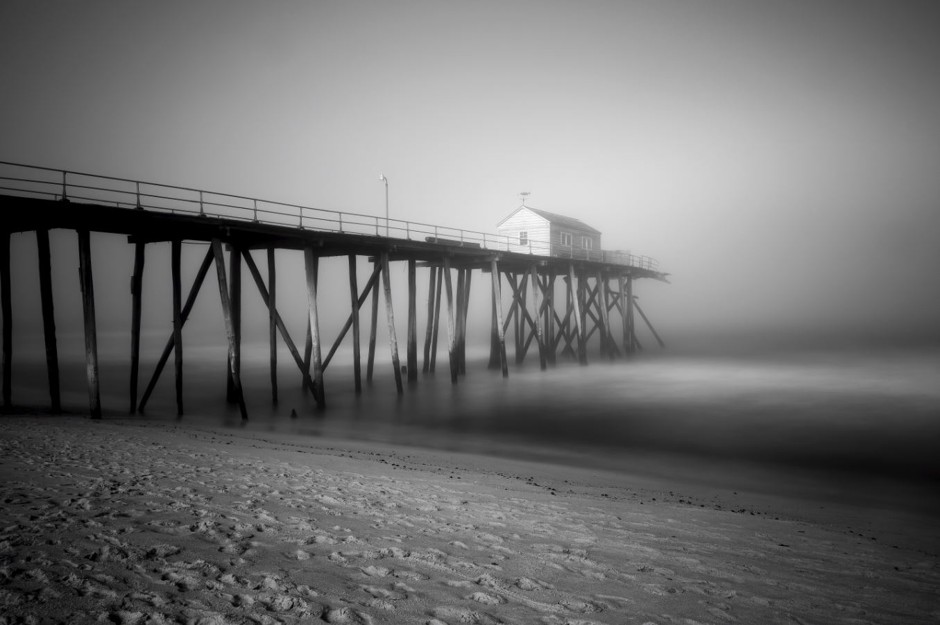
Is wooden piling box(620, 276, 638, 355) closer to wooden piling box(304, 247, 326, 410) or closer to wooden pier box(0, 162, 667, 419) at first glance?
wooden pier box(0, 162, 667, 419)

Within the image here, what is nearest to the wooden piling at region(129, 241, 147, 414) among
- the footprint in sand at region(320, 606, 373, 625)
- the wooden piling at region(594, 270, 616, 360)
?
the footprint in sand at region(320, 606, 373, 625)

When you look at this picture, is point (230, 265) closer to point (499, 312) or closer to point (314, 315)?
point (314, 315)

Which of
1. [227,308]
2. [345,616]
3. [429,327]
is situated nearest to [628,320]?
[429,327]

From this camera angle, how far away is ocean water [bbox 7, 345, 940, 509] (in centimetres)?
996

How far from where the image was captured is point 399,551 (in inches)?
150

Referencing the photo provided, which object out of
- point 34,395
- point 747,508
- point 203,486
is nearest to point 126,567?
point 203,486

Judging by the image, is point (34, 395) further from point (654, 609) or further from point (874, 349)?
point (874, 349)

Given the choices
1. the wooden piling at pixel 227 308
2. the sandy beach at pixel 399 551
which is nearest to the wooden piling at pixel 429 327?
the wooden piling at pixel 227 308

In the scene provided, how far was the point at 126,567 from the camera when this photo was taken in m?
3.19

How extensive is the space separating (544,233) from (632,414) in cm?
1593

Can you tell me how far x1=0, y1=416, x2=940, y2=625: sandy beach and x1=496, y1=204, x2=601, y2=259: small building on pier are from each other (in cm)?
2260

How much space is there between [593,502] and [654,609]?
2.73 meters

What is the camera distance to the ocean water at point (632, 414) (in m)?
9.96

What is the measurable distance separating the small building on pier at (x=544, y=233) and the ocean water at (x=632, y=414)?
744 centimetres
